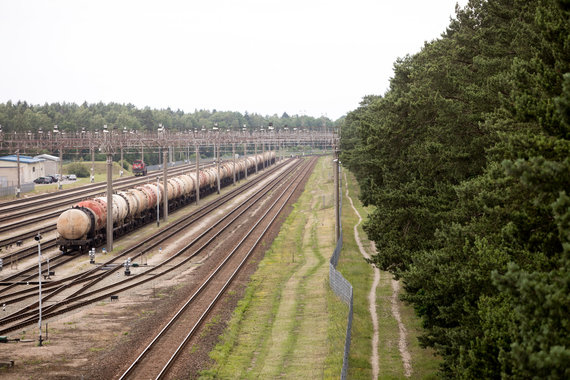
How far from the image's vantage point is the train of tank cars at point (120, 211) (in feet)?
171

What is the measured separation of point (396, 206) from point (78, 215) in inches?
1050

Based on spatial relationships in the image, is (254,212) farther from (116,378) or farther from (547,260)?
(547,260)

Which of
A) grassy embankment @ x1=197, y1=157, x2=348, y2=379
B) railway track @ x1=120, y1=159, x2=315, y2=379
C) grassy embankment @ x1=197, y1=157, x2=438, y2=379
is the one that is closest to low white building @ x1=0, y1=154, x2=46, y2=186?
railway track @ x1=120, y1=159, x2=315, y2=379

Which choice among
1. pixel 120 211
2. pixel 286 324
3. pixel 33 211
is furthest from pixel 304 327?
pixel 33 211

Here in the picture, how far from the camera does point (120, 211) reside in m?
59.4

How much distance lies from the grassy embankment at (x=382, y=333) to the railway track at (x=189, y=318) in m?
7.41

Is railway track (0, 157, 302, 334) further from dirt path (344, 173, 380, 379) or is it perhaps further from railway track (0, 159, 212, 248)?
dirt path (344, 173, 380, 379)

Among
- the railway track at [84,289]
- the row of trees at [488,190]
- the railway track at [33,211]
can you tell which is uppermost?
the row of trees at [488,190]

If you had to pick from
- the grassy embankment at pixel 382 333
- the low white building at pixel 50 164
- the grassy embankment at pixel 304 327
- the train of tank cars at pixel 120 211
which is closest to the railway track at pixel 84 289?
the train of tank cars at pixel 120 211

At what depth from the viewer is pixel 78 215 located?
51906 millimetres

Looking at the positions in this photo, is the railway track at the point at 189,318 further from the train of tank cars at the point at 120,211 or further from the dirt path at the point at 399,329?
the train of tank cars at the point at 120,211

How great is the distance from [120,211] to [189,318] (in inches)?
1076

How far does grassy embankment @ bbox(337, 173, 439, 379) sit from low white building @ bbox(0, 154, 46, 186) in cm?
6994

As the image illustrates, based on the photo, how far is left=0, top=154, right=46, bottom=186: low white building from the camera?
110438 millimetres
